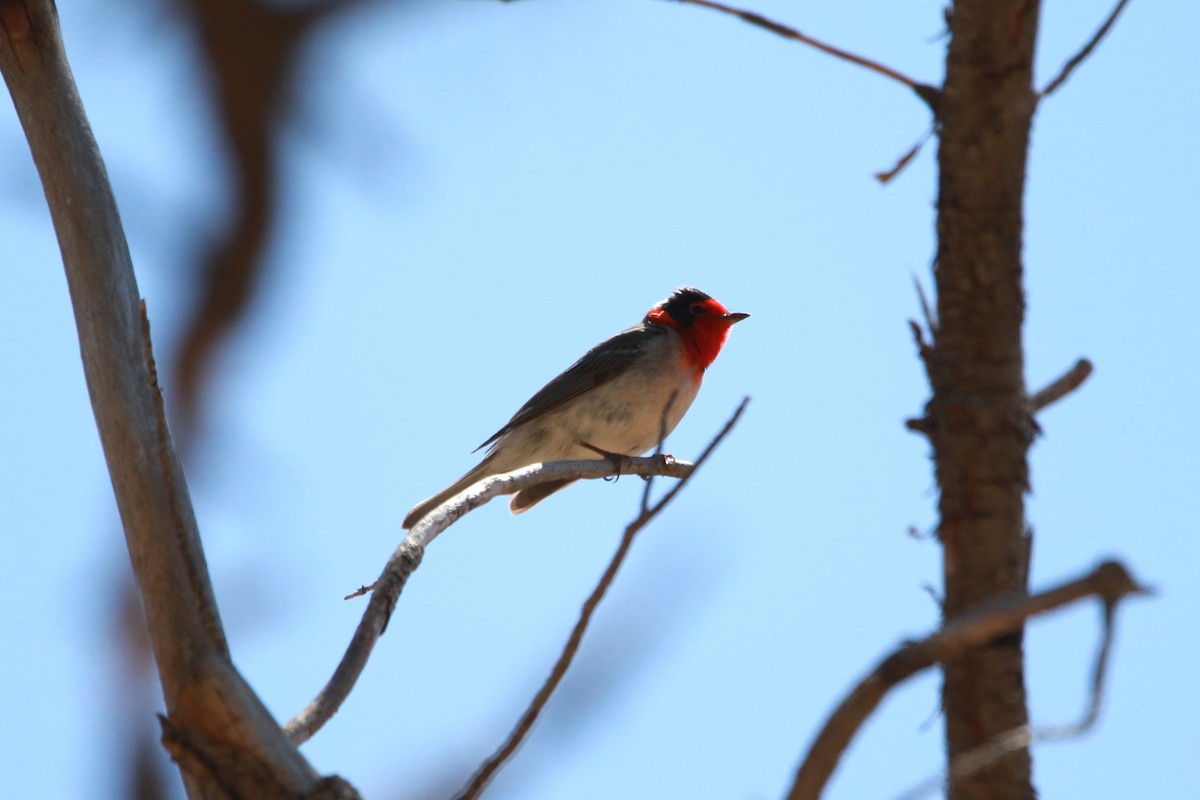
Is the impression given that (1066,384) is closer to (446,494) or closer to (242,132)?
(242,132)

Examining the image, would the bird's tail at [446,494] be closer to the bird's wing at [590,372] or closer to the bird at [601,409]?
the bird at [601,409]

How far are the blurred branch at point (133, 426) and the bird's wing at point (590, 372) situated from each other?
484cm

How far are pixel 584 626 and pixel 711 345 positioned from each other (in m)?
5.93

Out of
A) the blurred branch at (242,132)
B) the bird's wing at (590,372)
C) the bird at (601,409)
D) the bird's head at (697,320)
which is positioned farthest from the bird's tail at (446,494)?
the blurred branch at (242,132)

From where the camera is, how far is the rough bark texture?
2400 millimetres

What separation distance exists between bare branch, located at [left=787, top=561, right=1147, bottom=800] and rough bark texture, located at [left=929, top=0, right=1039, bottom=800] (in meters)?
0.53

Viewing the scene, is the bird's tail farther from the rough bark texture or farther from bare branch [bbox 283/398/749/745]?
the rough bark texture

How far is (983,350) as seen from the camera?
8.23 ft

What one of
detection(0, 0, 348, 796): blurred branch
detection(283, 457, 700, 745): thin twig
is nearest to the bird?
detection(283, 457, 700, 745): thin twig

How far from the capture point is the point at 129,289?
2930 mm

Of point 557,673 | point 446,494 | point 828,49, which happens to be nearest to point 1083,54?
point 828,49

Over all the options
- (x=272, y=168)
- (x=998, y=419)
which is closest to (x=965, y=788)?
(x=998, y=419)

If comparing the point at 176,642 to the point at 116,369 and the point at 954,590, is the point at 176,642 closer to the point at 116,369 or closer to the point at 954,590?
the point at 116,369

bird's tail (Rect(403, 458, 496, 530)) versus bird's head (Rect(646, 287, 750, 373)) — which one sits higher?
bird's head (Rect(646, 287, 750, 373))
